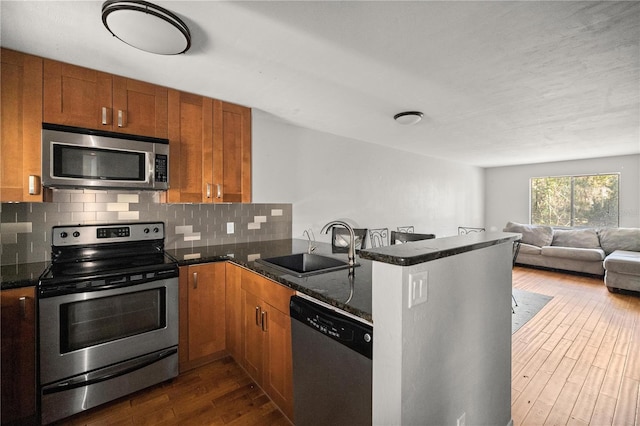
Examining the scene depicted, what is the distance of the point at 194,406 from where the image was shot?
192 cm

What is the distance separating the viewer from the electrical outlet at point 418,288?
1001mm

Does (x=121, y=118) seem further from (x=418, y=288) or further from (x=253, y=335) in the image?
(x=418, y=288)

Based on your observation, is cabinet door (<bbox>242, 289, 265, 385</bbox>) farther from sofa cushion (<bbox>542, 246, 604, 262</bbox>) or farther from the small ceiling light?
sofa cushion (<bbox>542, 246, 604, 262</bbox>)

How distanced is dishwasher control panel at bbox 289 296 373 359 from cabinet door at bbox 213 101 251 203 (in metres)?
1.55

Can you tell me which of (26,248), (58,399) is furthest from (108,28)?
(58,399)

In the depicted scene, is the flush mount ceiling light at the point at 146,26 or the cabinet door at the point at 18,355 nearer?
the flush mount ceiling light at the point at 146,26

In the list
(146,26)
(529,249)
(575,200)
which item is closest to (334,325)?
(146,26)

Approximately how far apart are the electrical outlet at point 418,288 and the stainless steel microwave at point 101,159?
2078 millimetres

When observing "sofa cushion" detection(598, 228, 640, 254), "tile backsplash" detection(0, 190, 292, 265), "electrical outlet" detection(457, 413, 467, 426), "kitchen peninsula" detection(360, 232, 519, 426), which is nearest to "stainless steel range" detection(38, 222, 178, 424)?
"tile backsplash" detection(0, 190, 292, 265)

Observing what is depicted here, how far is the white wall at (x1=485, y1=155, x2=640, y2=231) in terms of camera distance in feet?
18.0

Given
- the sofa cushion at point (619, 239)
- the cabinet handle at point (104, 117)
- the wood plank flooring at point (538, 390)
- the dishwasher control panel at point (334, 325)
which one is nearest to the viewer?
the dishwasher control panel at point (334, 325)

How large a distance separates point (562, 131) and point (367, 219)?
2.83 metres

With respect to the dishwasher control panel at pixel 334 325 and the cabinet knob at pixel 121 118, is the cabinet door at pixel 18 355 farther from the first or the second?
the dishwasher control panel at pixel 334 325

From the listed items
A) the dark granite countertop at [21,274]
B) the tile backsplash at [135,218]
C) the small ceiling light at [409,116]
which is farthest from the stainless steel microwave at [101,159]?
the small ceiling light at [409,116]
